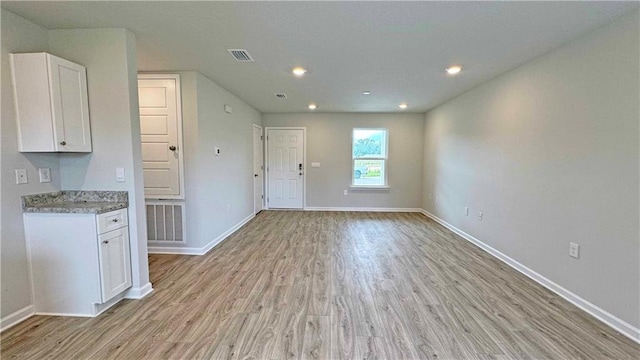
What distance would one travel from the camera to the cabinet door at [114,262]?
222 cm

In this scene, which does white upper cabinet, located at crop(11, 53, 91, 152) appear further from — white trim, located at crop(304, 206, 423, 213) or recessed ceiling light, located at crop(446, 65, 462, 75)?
white trim, located at crop(304, 206, 423, 213)

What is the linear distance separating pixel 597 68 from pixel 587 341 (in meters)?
2.12

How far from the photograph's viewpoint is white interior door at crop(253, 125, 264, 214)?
602 cm

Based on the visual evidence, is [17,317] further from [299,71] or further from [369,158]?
[369,158]

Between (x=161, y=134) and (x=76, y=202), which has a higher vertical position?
(x=161, y=134)

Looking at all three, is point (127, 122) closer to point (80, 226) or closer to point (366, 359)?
point (80, 226)

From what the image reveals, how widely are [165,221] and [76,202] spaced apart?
1287mm

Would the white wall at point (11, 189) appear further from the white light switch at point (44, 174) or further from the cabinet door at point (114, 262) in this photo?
the cabinet door at point (114, 262)

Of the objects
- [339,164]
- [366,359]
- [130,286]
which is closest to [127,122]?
[130,286]

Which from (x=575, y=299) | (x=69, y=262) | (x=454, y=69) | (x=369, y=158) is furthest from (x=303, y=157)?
(x=575, y=299)

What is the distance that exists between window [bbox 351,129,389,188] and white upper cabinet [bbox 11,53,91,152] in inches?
205

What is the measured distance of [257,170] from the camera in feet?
20.3

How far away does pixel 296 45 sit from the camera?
263 cm

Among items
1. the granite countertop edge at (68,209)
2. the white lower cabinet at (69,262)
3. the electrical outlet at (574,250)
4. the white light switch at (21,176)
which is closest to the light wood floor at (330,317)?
the white lower cabinet at (69,262)
